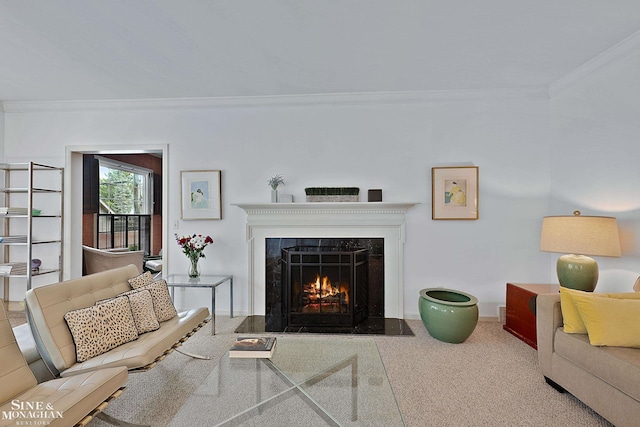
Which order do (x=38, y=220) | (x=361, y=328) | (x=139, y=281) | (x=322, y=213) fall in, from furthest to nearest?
1. (x=38, y=220)
2. (x=322, y=213)
3. (x=361, y=328)
4. (x=139, y=281)

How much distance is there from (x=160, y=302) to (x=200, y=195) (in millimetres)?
1499

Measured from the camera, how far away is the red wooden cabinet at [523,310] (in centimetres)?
275

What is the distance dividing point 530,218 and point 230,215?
11.0ft

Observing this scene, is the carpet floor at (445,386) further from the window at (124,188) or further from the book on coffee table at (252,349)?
the window at (124,188)

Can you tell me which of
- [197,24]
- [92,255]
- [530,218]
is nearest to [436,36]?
[197,24]

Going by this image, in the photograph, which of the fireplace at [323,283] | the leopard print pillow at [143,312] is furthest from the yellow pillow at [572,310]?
the leopard print pillow at [143,312]

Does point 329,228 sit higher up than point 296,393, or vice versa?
point 329,228

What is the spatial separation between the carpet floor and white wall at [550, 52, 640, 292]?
3.80 feet

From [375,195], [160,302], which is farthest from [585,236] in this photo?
[160,302]

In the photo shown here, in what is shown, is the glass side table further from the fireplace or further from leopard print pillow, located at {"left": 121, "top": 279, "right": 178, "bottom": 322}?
leopard print pillow, located at {"left": 121, "top": 279, "right": 178, "bottom": 322}

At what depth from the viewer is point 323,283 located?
335 cm

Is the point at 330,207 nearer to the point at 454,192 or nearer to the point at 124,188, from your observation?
the point at 454,192

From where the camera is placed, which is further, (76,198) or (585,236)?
(76,198)

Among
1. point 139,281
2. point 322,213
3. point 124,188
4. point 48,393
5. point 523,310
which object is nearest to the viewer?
point 48,393
